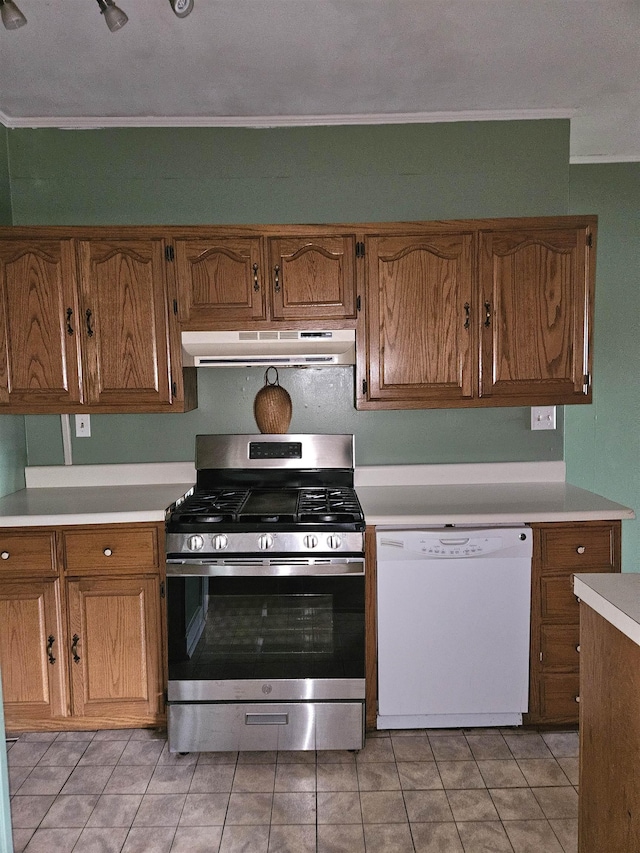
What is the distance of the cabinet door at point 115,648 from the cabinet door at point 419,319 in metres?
1.29

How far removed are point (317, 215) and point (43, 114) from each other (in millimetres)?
1337

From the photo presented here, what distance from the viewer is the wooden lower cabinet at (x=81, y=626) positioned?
8.44 feet

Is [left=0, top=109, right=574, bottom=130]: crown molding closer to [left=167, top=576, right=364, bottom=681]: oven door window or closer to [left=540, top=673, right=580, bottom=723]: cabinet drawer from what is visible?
[left=167, top=576, right=364, bottom=681]: oven door window

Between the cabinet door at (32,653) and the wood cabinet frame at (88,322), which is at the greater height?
the wood cabinet frame at (88,322)

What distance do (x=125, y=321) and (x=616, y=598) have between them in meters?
2.21

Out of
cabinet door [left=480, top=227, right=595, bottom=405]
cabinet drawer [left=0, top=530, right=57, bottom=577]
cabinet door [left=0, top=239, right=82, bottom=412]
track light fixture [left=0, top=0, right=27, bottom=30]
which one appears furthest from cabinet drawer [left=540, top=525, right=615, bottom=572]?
track light fixture [left=0, top=0, right=27, bottom=30]

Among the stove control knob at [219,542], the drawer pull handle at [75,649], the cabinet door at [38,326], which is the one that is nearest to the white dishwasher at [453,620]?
the stove control knob at [219,542]

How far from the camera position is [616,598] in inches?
55.8

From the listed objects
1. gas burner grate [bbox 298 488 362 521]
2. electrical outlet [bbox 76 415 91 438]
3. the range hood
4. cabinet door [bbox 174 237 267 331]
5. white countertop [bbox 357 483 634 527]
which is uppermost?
cabinet door [bbox 174 237 267 331]

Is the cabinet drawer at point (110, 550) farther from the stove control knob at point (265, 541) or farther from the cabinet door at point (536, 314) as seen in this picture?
the cabinet door at point (536, 314)

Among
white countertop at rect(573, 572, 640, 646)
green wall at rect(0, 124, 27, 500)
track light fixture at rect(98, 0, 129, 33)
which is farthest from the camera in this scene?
green wall at rect(0, 124, 27, 500)

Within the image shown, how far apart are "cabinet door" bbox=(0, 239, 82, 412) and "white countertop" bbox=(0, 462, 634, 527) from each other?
439mm

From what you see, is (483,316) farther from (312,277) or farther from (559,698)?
(559,698)

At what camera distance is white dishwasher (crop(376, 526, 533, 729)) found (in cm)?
255
